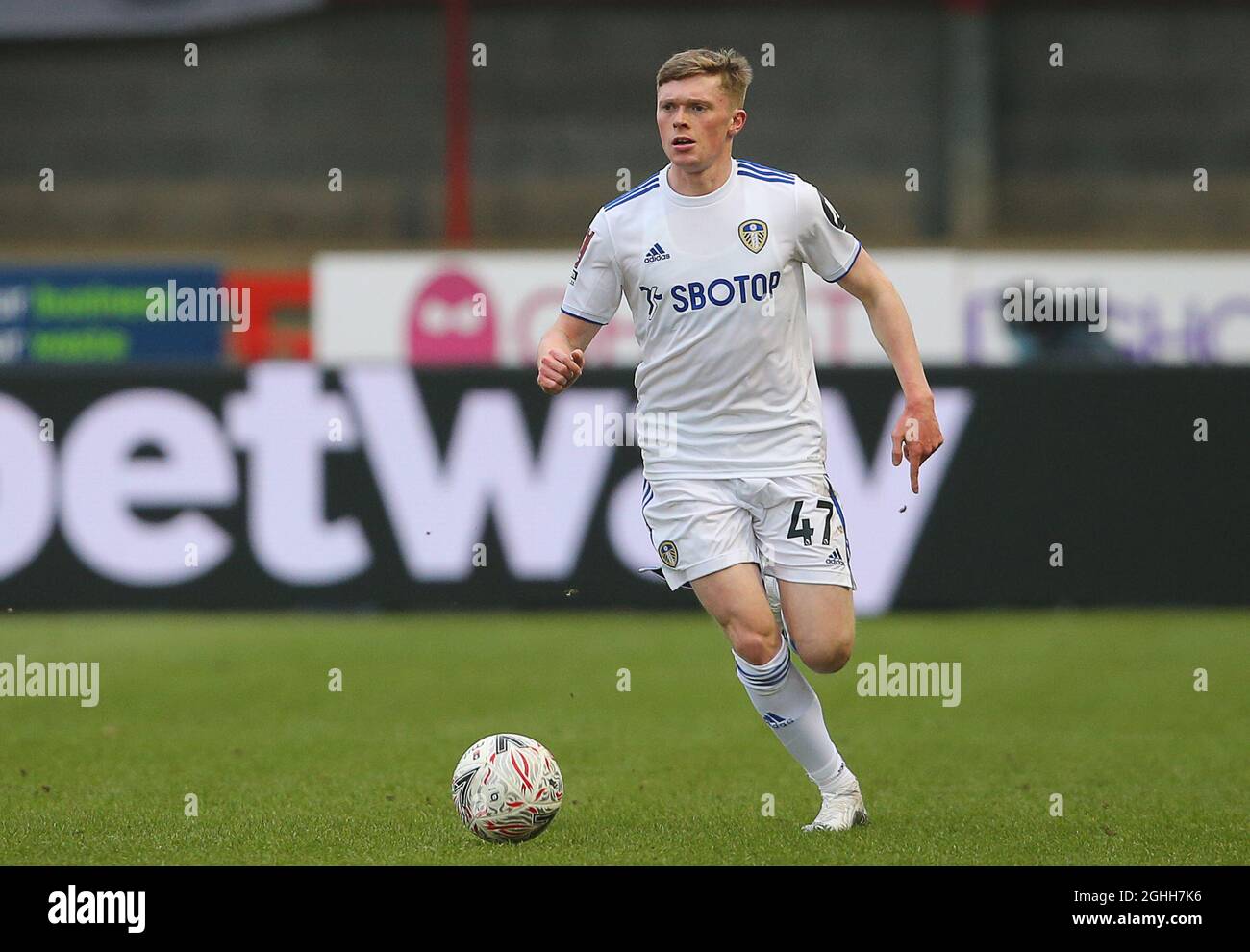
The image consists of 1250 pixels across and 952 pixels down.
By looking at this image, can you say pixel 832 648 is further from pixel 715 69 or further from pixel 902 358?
pixel 715 69

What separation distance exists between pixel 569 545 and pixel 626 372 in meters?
1.24

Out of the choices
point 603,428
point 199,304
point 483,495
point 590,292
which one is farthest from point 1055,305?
point 590,292

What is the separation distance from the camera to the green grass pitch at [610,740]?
6.20 m

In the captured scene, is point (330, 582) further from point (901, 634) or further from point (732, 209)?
point (732, 209)

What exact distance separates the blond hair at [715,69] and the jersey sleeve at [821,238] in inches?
14.8

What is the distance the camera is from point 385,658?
449 inches

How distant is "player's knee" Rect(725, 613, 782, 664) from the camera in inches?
243

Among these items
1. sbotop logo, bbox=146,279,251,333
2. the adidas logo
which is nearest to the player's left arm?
the adidas logo

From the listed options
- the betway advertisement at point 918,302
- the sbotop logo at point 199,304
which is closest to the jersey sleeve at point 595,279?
the betway advertisement at point 918,302

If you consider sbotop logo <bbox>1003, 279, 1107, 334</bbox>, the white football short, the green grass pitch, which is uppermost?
sbotop logo <bbox>1003, 279, 1107, 334</bbox>

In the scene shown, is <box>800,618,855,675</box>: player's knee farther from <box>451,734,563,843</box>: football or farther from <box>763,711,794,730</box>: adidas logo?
<box>451,734,563,843</box>: football

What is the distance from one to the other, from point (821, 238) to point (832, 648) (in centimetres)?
132

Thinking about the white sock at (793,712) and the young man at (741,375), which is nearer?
the young man at (741,375)

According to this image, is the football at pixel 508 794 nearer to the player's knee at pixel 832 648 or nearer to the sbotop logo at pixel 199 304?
the player's knee at pixel 832 648
